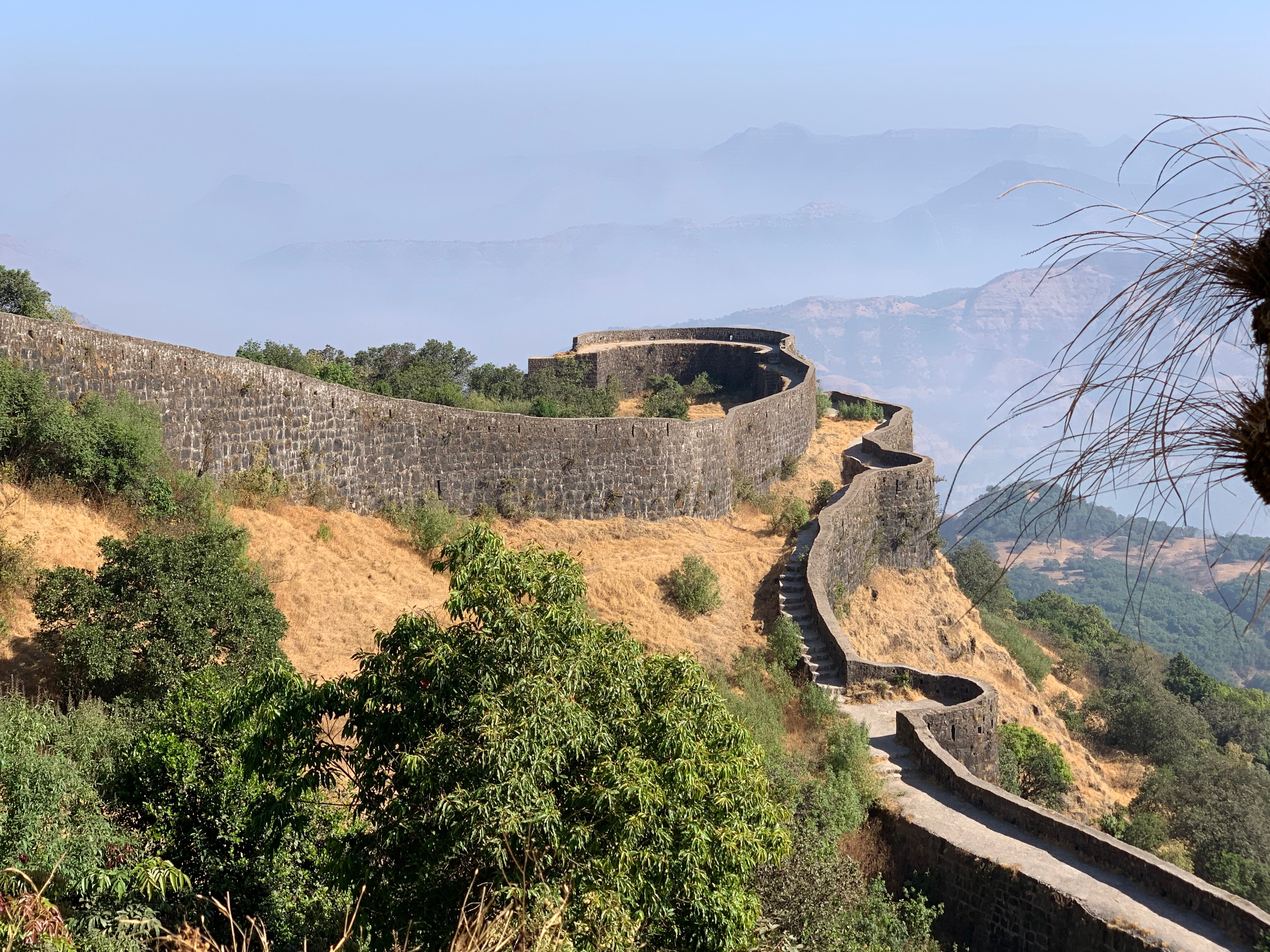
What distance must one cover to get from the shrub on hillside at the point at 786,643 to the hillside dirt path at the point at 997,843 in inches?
8.5

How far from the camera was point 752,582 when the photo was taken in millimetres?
21859

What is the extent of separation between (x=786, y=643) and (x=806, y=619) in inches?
47.6

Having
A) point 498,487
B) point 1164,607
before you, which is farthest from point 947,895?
point 1164,607

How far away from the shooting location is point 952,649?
85.3 feet

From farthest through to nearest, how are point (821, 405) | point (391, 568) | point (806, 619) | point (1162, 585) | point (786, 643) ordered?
point (1162, 585) < point (821, 405) < point (806, 619) < point (786, 643) < point (391, 568)

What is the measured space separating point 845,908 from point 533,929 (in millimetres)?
6342

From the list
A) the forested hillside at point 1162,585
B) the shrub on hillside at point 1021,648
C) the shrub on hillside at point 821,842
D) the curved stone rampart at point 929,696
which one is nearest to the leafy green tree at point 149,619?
the shrub on hillside at point 821,842

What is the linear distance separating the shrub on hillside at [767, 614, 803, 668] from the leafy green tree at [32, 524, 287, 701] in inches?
354

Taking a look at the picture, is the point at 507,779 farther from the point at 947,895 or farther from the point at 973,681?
the point at 973,681

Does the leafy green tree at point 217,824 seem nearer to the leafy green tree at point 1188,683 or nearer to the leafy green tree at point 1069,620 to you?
the leafy green tree at point 1188,683

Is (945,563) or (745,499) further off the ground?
(745,499)

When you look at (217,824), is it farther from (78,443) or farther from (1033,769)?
(1033,769)

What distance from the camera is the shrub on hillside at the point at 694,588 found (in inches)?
800

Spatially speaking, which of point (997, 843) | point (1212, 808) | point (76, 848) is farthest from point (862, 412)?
point (76, 848)
